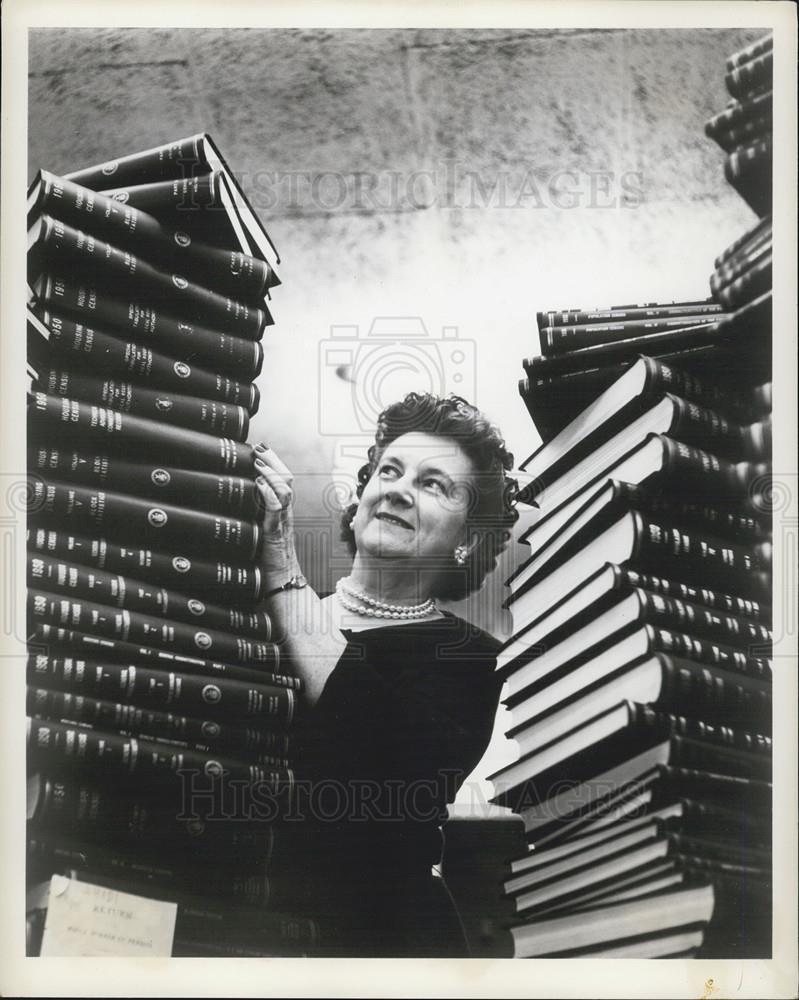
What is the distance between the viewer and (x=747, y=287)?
1870mm

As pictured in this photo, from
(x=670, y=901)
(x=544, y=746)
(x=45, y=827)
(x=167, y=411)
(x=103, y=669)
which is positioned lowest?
(x=670, y=901)

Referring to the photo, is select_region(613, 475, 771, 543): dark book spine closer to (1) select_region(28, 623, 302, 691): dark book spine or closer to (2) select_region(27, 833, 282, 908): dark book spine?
(1) select_region(28, 623, 302, 691): dark book spine

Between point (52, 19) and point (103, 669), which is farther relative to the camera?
point (52, 19)

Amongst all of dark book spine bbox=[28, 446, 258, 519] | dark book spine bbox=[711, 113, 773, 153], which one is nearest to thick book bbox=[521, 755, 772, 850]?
dark book spine bbox=[28, 446, 258, 519]

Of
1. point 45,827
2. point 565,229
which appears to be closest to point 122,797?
point 45,827

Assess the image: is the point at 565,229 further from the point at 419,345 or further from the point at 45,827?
the point at 45,827

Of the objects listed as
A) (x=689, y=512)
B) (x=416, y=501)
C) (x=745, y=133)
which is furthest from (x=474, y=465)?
(x=745, y=133)

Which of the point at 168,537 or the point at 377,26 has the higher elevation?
the point at 377,26

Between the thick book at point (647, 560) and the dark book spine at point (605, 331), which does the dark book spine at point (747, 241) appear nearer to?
the dark book spine at point (605, 331)

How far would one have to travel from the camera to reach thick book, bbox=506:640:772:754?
1.76 m

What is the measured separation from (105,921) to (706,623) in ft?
3.50

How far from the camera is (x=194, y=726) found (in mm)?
1799

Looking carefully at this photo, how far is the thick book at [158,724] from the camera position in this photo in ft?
5.86

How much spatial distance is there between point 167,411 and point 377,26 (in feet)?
2.43
